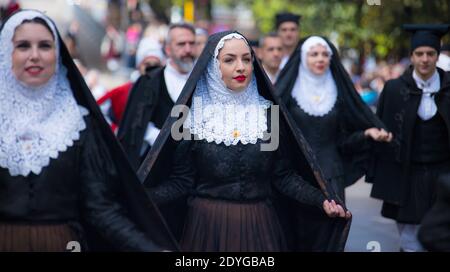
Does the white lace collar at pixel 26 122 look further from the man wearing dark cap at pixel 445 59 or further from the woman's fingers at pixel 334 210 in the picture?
the man wearing dark cap at pixel 445 59

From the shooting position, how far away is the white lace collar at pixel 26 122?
3.95 meters

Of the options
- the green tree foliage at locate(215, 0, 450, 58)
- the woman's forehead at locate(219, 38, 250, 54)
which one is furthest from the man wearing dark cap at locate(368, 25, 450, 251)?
the green tree foliage at locate(215, 0, 450, 58)

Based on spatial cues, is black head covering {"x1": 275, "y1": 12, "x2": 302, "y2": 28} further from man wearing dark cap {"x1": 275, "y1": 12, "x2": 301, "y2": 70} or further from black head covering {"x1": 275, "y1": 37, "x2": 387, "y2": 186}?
black head covering {"x1": 275, "y1": 37, "x2": 387, "y2": 186}

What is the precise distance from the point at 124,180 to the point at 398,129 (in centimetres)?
414

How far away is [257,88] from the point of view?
5.11m

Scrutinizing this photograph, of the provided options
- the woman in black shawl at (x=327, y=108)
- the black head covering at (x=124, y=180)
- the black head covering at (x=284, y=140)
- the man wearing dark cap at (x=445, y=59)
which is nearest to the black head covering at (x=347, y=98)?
the woman in black shawl at (x=327, y=108)

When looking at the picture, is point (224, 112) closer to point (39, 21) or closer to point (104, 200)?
point (104, 200)

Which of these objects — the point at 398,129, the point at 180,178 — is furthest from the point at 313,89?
the point at 180,178

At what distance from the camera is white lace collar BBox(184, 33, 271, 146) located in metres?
4.96

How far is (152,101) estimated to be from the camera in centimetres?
782

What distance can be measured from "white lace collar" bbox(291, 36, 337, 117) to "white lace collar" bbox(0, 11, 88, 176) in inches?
143

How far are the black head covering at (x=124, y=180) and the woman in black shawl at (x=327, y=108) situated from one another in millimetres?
3329
